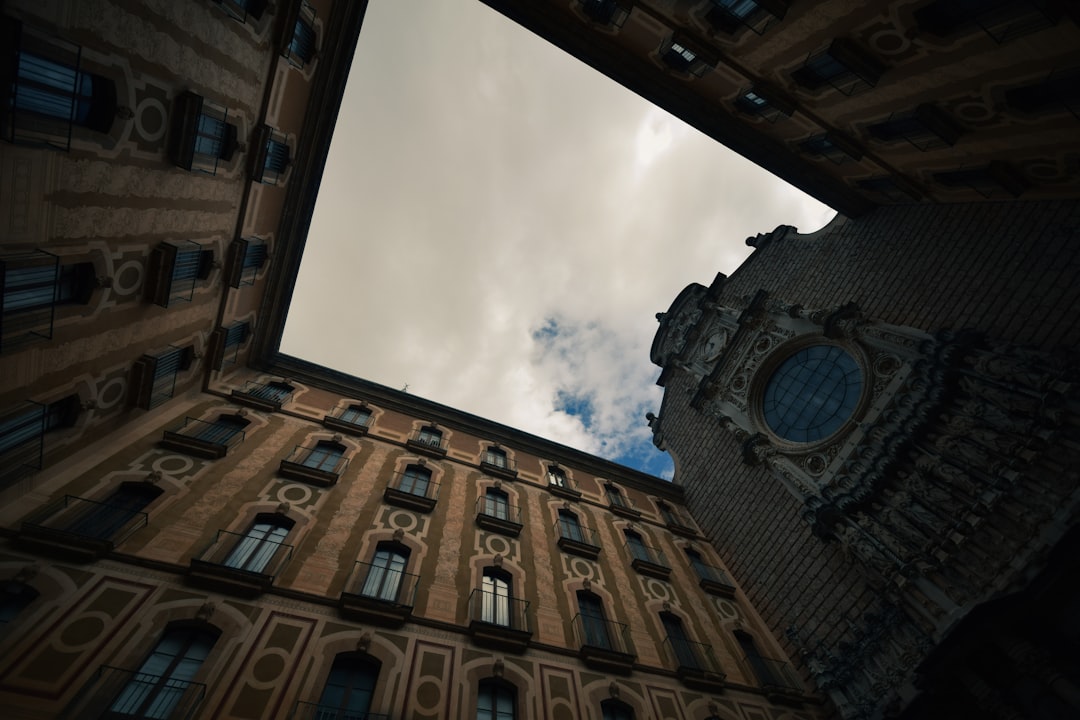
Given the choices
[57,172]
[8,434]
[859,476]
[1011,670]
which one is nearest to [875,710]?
[1011,670]

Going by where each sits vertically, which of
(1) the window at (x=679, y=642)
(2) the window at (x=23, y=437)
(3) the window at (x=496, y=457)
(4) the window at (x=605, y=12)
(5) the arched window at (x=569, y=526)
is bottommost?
(1) the window at (x=679, y=642)

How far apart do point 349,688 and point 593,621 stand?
730 centimetres

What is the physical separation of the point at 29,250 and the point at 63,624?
6.69m

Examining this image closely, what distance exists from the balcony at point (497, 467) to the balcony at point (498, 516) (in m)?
1.69

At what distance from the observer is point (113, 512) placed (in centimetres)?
1005

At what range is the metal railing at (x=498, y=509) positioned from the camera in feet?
52.2

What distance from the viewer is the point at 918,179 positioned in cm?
1694

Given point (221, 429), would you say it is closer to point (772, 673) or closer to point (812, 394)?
point (772, 673)

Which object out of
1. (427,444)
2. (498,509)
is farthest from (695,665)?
(427,444)

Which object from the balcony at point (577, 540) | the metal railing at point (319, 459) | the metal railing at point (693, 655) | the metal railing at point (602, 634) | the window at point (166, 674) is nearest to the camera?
the window at point (166, 674)

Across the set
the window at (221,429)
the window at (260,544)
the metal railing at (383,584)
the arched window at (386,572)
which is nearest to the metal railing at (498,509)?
the arched window at (386,572)

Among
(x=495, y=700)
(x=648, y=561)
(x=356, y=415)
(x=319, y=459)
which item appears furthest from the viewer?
(x=356, y=415)

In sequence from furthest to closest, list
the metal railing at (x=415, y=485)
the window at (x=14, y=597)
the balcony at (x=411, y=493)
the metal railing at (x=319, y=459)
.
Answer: the metal railing at (x=415, y=485), the metal railing at (x=319, y=459), the balcony at (x=411, y=493), the window at (x=14, y=597)

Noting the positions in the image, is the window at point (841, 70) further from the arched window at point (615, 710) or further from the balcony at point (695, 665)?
the arched window at point (615, 710)
